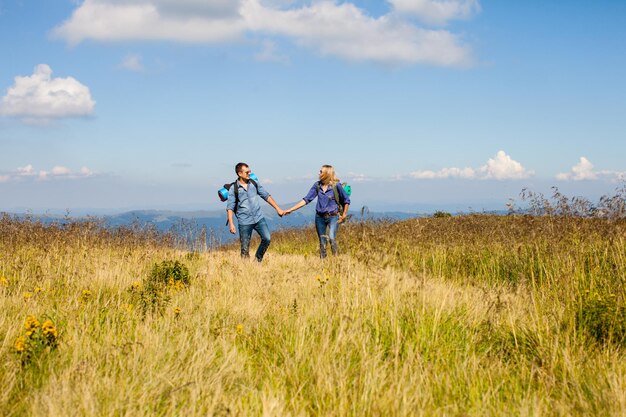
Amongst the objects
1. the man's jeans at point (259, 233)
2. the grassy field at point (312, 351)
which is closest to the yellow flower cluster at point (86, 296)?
the grassy field at point (312, 351)

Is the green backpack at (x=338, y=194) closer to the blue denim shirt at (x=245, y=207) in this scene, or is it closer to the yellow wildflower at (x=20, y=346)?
the blue denim shirt at (x=245, y=207)

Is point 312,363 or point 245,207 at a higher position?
point 245,207

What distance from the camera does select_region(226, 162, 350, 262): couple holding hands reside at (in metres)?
9.91

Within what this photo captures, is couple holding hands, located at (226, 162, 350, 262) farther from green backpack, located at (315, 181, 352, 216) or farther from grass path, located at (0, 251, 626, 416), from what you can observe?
grass path, located at (0, 251, 626, 416)

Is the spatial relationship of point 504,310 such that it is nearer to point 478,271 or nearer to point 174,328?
point 174,328

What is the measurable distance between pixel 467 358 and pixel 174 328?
237 centimetres

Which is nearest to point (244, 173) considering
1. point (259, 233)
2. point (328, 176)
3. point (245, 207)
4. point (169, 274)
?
point (245, 207)

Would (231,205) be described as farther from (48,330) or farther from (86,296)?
(48,330)

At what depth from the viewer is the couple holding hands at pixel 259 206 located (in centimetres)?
991

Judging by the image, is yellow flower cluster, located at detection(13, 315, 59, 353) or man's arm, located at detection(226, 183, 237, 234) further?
man's arm, located at detection(226, 183, 237, 234)

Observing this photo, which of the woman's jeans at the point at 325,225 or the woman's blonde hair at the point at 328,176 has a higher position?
the woman's blonde hair at the point at 328,176

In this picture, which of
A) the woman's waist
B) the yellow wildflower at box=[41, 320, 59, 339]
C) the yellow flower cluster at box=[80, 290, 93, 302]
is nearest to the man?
the woman's waist

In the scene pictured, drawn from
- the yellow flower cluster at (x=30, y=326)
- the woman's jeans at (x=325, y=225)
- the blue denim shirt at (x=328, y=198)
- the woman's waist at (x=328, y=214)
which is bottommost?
the yellow flower cluster at (x=30, y=326)

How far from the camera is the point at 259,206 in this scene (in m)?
10.1
